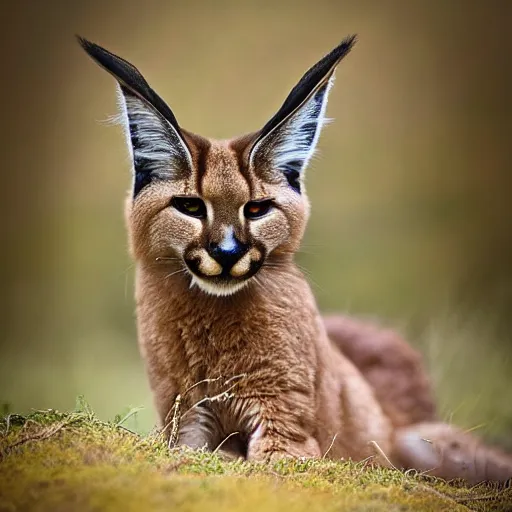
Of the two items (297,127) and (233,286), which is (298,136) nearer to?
(297,127)

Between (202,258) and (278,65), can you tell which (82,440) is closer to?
(202,258)

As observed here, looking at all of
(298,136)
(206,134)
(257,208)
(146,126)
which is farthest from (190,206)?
(206,134)

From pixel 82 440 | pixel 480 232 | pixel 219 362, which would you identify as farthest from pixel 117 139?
pixel 480 232

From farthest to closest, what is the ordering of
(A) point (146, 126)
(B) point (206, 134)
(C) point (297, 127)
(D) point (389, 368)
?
(D) point (389, 368)
(B) point (206, 134)
(C) point (297, 127)
(A) point (146, 126)

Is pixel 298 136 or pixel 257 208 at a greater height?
pixel 298 136

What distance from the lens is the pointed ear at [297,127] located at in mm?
4055

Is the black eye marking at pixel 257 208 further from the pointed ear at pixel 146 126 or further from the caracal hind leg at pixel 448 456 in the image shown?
the caracal hind leg at pixel 448 456

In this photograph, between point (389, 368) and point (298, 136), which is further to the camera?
point (389, 368)

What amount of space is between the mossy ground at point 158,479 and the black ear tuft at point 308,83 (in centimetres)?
153

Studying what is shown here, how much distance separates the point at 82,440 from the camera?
3602 mm

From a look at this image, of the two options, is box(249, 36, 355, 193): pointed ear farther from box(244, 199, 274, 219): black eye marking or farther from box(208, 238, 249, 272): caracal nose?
box(208, 238, 249, 272): caracal nose

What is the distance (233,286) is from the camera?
409 cm

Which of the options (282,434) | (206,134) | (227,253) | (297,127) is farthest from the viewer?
(206,134)

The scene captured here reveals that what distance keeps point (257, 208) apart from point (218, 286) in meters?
0.41
